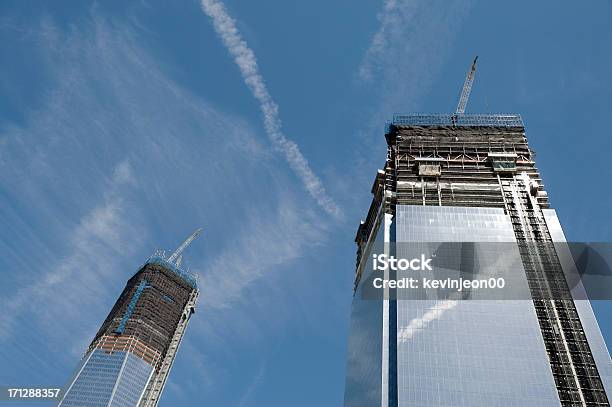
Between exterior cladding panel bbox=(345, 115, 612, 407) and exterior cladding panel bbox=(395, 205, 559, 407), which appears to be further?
exterior cladding panel bbox=(345, 115, 612, 407)

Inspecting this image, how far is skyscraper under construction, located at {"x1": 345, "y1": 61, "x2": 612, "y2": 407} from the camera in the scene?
95375 mm

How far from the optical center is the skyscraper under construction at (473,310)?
95375mm

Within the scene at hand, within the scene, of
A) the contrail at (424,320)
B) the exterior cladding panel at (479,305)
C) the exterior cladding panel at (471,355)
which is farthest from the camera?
the contrail at (424,320)

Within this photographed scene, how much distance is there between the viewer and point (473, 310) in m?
107

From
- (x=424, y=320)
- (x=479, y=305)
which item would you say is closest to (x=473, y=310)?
(x=479, y=305)

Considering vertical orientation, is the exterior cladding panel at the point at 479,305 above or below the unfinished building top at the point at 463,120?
below

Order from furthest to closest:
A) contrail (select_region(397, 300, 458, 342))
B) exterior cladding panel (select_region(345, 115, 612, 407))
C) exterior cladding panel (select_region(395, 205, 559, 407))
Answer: contrail (select_region(397, 300, 458, 342))
exterior cladding panel (select_region(345, 115, 612, 407))
exterior cladding panel (select_region(395, 205, 559, 407))

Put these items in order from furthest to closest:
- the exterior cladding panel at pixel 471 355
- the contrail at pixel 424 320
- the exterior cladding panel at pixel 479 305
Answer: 1. the contrail at pixel 424 320
2. the exterior cladding panel at pixel 479 305
3. the exterior cladding panel at pixel 471 355

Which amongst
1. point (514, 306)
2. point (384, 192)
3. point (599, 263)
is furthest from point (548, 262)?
point (384, 192)

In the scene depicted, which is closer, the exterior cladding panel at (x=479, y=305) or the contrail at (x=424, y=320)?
the exterior cladding panel at (x=479, y=305)

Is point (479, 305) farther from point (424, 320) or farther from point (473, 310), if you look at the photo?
point (424, 320)

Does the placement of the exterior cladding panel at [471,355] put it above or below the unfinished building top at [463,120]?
below

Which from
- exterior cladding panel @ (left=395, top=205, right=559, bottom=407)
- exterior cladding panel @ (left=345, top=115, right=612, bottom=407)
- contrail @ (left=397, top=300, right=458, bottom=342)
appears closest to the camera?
exterior cladding panel @ (left=395, top=205, right=559, bottom=407)

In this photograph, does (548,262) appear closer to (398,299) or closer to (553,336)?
(553,336)
